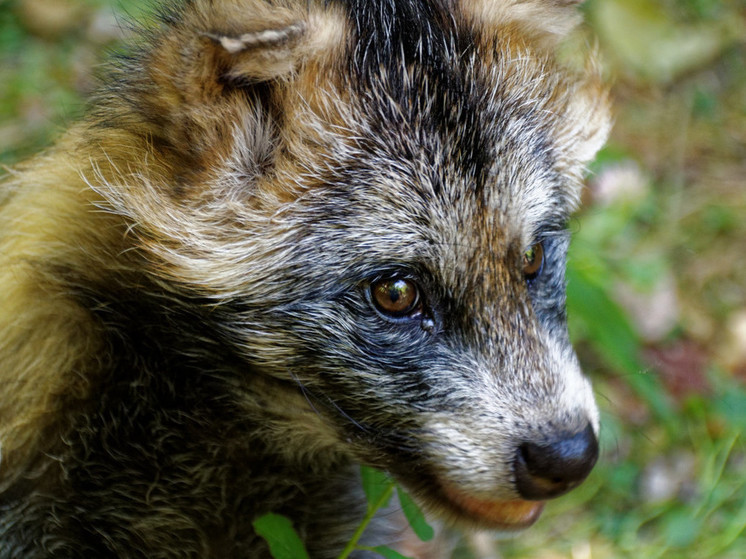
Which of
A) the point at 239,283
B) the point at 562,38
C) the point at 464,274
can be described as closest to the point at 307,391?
the point at 239,283

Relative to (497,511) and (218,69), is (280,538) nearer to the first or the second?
(497,511)

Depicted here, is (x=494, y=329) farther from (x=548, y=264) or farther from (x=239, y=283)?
(x=239, y=283)

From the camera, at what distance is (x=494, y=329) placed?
8.49ft

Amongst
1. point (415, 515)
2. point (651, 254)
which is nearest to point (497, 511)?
point (415, 515)

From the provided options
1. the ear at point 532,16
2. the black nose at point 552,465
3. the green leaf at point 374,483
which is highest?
the ear at point 532,16

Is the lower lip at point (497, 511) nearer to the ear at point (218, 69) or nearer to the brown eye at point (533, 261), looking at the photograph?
the brown eye at point (533, 261)

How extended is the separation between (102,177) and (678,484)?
301 centimetres

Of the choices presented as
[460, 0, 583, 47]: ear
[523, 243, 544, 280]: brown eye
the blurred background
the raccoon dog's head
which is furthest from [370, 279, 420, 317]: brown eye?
the blurred background

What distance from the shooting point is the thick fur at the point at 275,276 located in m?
2.52

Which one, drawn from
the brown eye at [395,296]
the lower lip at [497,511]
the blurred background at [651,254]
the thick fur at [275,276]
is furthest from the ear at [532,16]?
the lower lip at [497,511]

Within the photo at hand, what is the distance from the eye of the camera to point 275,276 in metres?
2.55

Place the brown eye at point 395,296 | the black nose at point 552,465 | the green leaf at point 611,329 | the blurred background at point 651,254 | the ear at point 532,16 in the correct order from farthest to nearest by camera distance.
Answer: the blurred background at point 651,254 → the green leaf at point 611,329 → the ear at point 532,16 → the brown eye at point 395,296 → the black nose at point 552,465

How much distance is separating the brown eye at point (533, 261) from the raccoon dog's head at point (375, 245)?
0.17m

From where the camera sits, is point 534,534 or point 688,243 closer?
point 534,534
